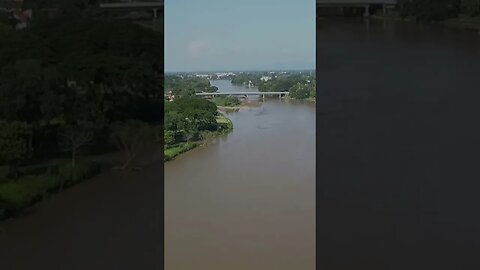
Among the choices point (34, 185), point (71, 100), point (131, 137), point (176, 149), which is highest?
point (71, 100)

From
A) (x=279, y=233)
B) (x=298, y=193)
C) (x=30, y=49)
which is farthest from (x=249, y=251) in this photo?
(x=30, y=49)
